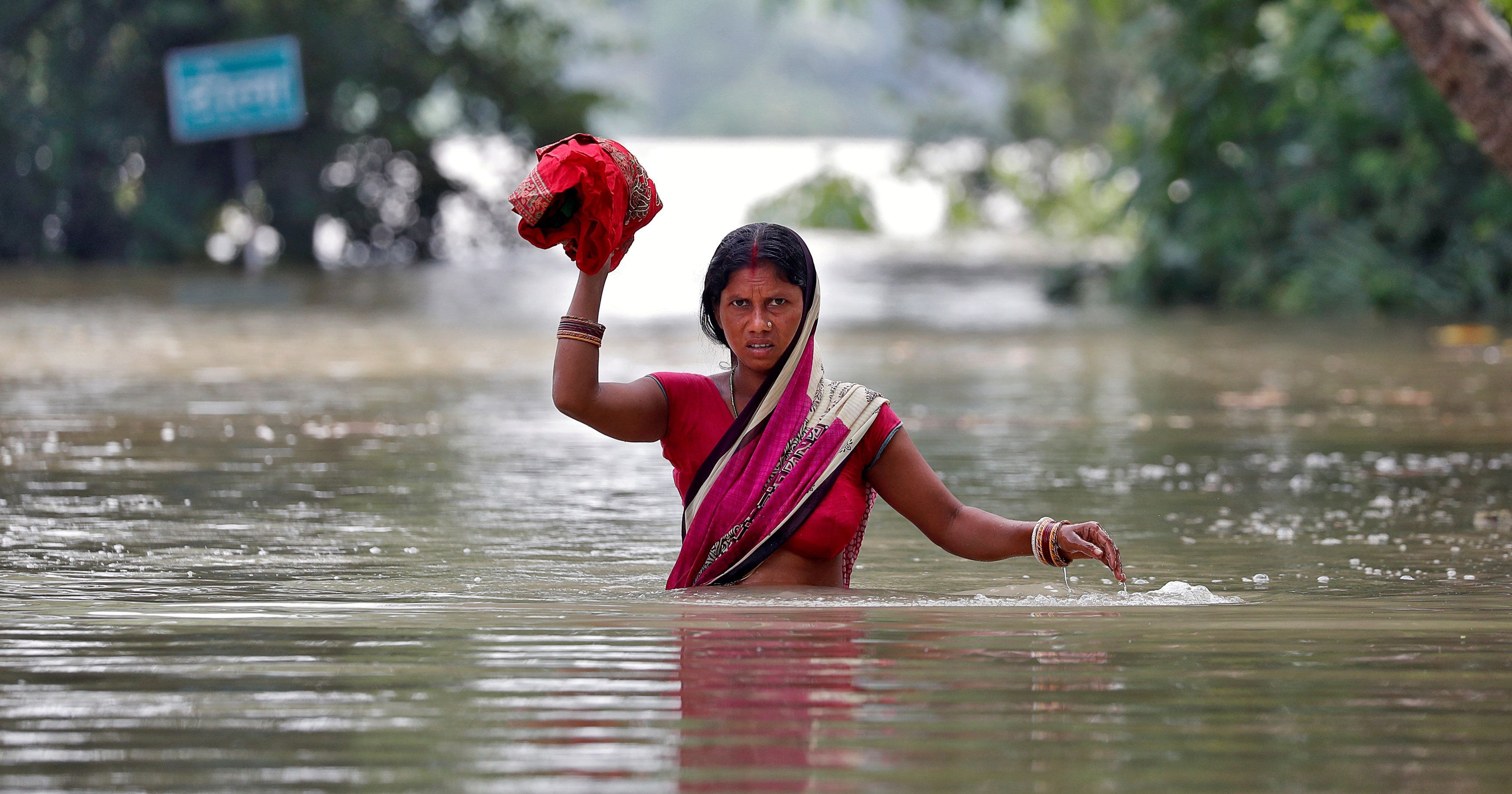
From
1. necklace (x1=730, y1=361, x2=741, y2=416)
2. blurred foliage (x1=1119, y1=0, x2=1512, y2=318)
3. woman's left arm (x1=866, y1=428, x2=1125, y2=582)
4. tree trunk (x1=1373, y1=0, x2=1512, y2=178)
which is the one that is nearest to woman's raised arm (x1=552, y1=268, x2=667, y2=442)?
necklace (x1=730, y1=361, x2=741, y2=416)

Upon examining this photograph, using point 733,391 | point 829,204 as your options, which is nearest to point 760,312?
point 733,391

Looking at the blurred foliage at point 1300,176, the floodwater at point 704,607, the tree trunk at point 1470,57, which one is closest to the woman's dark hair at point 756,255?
the floodwater at point 704,607

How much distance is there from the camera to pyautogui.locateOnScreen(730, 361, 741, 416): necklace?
412 centimetres

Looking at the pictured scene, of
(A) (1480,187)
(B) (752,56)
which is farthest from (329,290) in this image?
(B) (752,56)

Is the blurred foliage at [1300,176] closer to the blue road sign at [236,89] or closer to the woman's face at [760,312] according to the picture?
the blue road sign at [236,89]

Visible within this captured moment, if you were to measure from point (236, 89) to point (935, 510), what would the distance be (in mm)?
20708

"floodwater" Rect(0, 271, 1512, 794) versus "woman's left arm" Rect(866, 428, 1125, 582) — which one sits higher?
"woman's left arm" Rect(866, 428, 1125, 582)

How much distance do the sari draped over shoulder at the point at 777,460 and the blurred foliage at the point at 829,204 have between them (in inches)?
1196

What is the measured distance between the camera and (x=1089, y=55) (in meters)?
32.8

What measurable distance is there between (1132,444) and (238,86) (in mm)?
17606

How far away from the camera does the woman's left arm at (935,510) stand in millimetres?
4082

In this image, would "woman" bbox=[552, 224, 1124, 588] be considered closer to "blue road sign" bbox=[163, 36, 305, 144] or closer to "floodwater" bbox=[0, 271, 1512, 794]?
"floodwater" bbox=[0, 271, 1512, 794]

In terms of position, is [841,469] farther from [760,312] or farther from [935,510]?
[760,312]

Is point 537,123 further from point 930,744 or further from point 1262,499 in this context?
point 930,744
